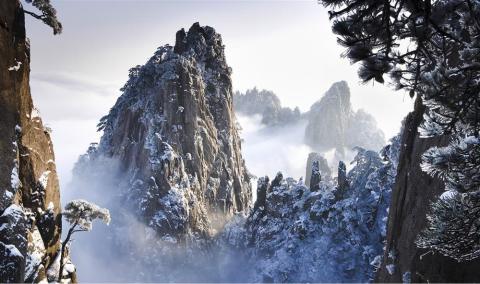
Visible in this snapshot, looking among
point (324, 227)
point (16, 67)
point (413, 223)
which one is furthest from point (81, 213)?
point (324, 227)

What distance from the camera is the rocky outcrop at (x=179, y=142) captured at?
77625 mm

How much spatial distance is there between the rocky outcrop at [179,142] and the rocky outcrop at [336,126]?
280 ft

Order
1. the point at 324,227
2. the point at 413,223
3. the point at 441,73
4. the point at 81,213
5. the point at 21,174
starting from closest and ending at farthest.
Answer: the point at 441,73 → the point at 413,223 → the point at 21,174 → the point at 81,213 → the point at 324,227

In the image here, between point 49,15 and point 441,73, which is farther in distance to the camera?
point 49,15

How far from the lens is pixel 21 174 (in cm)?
2188

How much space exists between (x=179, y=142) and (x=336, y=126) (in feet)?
376

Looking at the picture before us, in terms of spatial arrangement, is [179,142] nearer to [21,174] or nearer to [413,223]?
[21,174]

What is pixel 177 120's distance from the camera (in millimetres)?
84938

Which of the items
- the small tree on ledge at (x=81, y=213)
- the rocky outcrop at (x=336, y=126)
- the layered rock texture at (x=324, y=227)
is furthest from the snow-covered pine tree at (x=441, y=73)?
the rocky outcrop at (x=336, y=126)

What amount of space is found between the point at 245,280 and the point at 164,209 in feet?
61.7

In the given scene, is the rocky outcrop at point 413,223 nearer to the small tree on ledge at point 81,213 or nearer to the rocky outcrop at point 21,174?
the small tree on ledge at point 81,213

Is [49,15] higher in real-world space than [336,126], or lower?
lower

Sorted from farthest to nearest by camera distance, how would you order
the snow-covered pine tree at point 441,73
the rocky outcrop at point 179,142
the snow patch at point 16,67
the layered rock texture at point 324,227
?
the rocky outcrop at point 179,142
the layered rock texture at point 324,227
the snow patch at point 16,67
the snow-covered pine tree at point 441,73

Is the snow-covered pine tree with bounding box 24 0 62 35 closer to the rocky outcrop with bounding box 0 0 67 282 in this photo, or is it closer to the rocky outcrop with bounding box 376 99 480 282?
the rocky outcrop with bounding box 0 0 67 282
